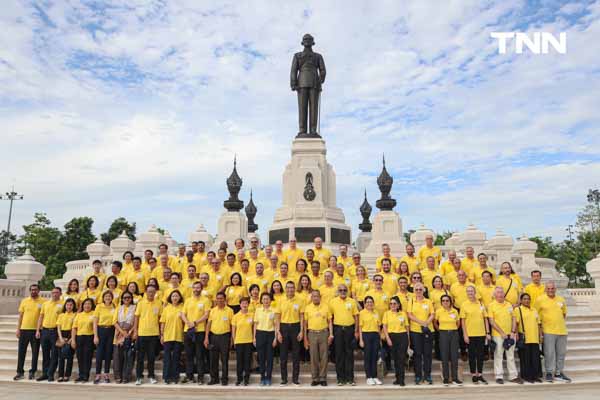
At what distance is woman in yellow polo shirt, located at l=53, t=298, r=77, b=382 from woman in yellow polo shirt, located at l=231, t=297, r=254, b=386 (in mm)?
2931

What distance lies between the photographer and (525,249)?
15.7m

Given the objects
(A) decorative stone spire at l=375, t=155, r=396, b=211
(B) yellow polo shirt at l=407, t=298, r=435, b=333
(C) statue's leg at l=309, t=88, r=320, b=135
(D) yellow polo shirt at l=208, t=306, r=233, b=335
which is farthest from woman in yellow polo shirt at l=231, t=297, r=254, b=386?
(C) statue's leg at l=309, t=88, r=320, b=135

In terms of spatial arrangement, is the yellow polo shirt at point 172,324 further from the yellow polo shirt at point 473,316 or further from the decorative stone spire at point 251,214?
the decorative stone spire at point 251,214

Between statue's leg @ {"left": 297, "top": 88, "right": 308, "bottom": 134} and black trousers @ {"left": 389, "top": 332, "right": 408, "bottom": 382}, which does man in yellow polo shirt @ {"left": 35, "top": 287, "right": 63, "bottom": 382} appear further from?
statue's leg @ {"left": 297, "top": 88, "right": 308, "bottom": 134}

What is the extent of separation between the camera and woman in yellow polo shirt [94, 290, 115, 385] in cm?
788

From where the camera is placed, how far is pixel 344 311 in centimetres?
774

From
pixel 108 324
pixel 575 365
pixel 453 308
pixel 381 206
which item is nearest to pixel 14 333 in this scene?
pixel 108 324

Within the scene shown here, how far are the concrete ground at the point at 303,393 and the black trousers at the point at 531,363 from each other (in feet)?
0.78

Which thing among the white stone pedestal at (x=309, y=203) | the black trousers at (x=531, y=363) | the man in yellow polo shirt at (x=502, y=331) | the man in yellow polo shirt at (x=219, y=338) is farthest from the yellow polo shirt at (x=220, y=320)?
the white stone pedestal at (x=309, y=203)

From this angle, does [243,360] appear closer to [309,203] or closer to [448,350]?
[448,350]

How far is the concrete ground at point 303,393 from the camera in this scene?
718 cm

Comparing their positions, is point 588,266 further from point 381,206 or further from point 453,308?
point 453,308

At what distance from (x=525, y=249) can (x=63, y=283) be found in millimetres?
15580

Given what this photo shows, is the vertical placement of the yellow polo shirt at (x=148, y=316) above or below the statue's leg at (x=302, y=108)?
below
